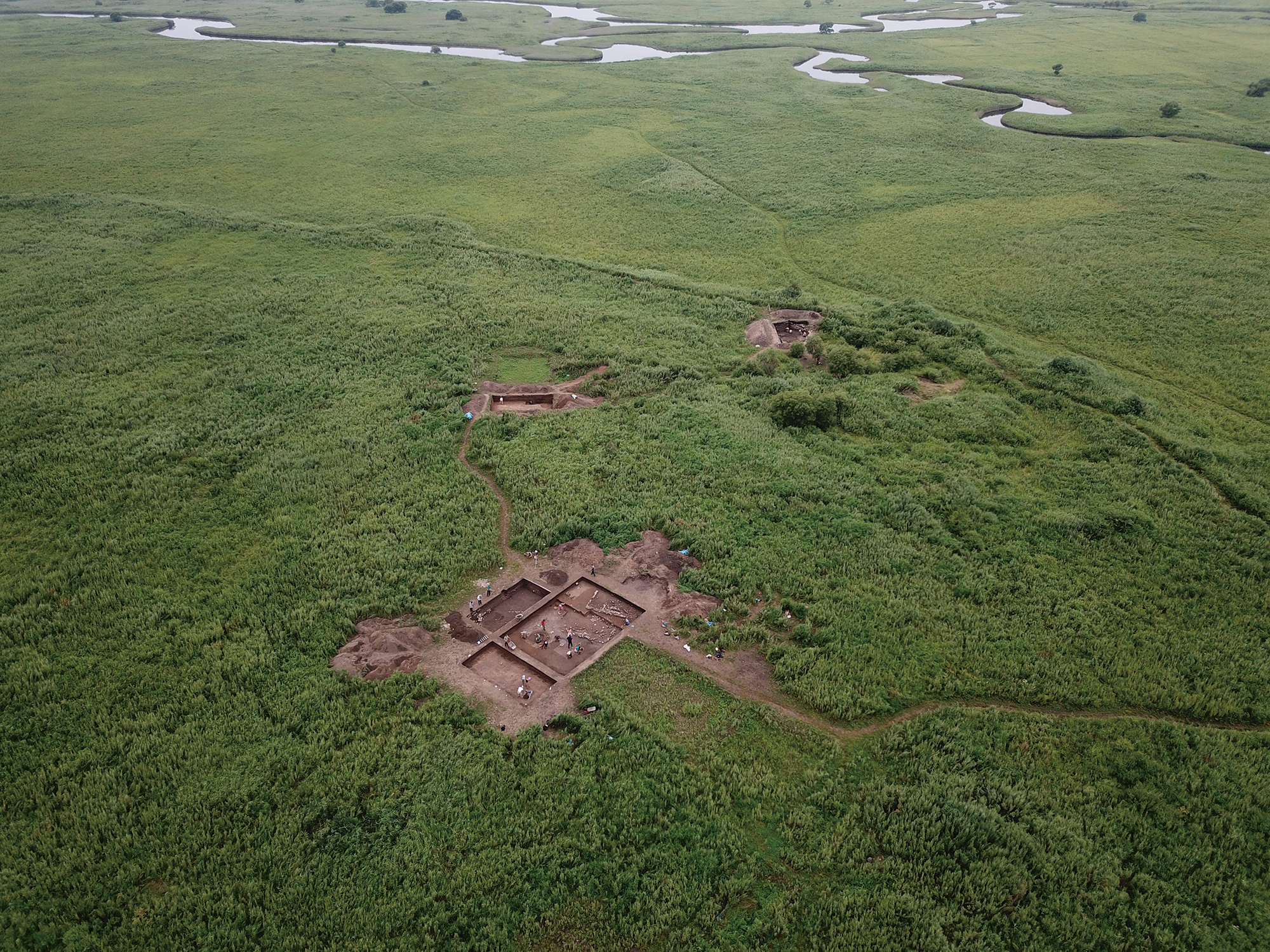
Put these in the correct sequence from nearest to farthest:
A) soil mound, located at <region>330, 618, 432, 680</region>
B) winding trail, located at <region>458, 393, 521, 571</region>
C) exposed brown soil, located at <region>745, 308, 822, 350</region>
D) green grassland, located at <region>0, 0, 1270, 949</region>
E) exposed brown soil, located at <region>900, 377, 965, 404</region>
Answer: green grassland, located at <region>0, 0, 1270, 949</region> < soil mound, located at <region>330, 618, 432, 680</region> < winding trail, located at <region>458, 393, 521, 571</region> < exposed brown soil, located at <region>900, 377, 965, 404</region> < exposed brown soil, located at <region>745, 308, 822, 350</region>

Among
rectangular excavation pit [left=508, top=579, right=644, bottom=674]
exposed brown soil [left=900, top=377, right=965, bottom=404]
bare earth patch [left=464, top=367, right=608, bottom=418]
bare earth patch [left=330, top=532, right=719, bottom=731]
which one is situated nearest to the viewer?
bare earth patch [left=330, top=532, right=719, bottom=731]

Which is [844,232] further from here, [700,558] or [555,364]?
[700,558]

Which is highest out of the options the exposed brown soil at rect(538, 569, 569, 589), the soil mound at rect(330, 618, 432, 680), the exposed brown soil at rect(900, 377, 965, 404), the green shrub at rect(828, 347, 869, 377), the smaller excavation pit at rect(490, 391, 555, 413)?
the green shrub at rect(828, 347, 869, 377)

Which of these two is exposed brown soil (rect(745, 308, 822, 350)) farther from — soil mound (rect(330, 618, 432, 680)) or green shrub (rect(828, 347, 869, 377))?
soil mound (rect(330, 618, 432, 680))

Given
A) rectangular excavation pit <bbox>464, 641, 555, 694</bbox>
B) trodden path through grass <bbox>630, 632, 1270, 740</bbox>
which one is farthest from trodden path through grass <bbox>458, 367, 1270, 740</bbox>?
rectangular excavation pit <bbox>464, 641, 555, 694</bbox>

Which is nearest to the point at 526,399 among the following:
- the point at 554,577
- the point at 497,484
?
the point at 497,484

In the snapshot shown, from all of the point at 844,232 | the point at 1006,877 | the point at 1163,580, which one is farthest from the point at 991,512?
the point at 844,232
